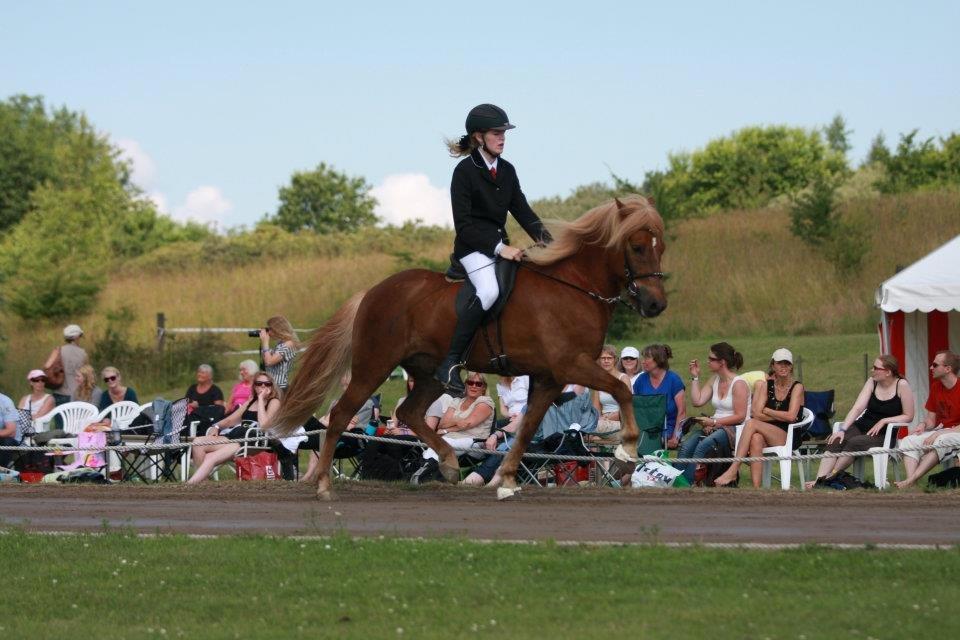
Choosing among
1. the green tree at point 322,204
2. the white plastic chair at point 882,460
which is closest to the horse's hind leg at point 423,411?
the white plastic chair at point 882,460

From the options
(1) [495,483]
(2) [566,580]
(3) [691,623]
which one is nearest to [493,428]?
(1) [495,483]

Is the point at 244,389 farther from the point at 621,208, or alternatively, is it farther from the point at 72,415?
the point at 621,208

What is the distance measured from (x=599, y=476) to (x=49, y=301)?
30.7m

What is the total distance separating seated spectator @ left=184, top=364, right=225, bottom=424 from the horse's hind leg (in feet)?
15.0

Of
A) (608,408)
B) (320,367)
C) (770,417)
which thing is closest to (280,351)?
(320,367)

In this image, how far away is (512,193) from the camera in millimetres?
11586

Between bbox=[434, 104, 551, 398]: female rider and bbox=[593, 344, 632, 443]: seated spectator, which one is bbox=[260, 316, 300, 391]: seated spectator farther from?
bbox=[434, 104, 551, 398]: female rider

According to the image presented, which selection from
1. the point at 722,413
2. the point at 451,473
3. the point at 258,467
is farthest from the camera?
the point at 258,467

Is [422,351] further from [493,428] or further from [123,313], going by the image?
[123,313]

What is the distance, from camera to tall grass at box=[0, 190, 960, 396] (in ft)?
108

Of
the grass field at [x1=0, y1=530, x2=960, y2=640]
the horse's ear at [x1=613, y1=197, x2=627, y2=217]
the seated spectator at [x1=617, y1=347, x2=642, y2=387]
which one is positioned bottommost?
the grass field at [x1=0, y1=530, x2=960, y2=640]

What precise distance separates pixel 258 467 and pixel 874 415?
6.44 metres

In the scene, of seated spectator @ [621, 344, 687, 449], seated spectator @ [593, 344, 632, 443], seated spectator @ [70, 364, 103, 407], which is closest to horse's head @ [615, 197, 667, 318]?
seated spectator @ [593, 344, 632, 443]

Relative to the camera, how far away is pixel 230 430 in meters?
15.6
